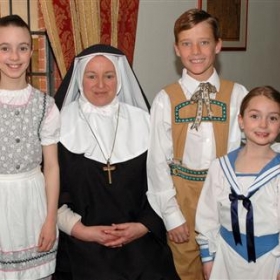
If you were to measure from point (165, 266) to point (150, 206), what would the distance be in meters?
0.34

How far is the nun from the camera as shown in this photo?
258cm

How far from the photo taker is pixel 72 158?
268 centimetres

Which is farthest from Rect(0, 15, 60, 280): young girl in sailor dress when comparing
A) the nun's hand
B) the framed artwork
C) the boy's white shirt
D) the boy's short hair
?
the framed artwork

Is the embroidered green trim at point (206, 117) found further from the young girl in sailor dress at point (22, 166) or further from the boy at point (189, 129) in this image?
the young girl in sailor dress at point (22, 166)

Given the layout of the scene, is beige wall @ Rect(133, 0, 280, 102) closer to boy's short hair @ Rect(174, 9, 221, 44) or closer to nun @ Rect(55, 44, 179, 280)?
nun @ Rect(55, 44, 179, 280)

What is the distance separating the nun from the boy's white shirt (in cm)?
12

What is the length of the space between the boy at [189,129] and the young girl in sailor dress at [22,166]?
58cm

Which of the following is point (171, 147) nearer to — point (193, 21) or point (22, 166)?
point (193, 21)

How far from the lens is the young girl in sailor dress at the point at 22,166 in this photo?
230 cm

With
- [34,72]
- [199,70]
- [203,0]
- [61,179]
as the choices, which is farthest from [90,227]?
[203,0]

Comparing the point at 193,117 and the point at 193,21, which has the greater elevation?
the point at 193,21

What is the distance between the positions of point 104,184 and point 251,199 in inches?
31.8

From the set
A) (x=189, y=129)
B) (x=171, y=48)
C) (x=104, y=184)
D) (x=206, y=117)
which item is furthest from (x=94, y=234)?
(x=171, y=48)

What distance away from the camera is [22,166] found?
7.65 feet
